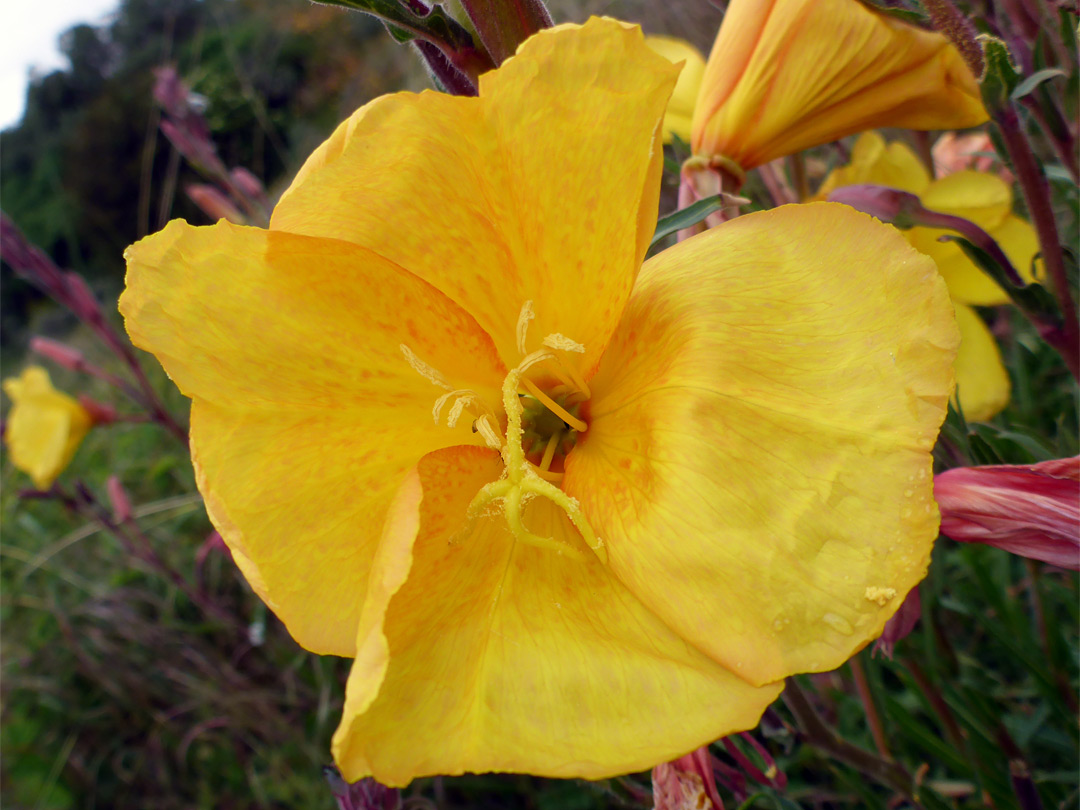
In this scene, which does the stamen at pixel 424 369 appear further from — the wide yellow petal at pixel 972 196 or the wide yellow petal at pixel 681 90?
the wide yellow petal at pixel 972 196

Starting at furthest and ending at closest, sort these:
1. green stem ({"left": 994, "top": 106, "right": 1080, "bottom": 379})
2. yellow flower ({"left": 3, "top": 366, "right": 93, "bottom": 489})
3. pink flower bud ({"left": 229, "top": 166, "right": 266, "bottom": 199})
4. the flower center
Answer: yellow flower ({"left": 3, "top": 366, "right": 93, "bottom": 489})
pink flower bud ({"left": 229, "top": 166, "right": 266, "bottom": 199})
green stem ({"left": 994, "top": 106, "right": 1080, "bottom": 379})
the flower center

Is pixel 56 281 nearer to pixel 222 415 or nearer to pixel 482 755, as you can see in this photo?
pixel 222 415

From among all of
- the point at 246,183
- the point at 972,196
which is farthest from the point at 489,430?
the point at 246,183

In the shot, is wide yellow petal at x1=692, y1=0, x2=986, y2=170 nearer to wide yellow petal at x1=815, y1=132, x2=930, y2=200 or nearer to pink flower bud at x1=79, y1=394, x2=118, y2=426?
wide yellow petal at x1=815, y1=132, x2=930, y2=200

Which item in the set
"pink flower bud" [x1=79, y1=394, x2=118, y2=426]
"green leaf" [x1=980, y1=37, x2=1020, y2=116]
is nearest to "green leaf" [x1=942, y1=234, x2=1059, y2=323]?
"green leaf" [x1=980, y1=37, x2=1020, y2=116]

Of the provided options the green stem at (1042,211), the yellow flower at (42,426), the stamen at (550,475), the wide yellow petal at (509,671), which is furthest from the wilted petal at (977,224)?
the yellow flower at (42,426)
